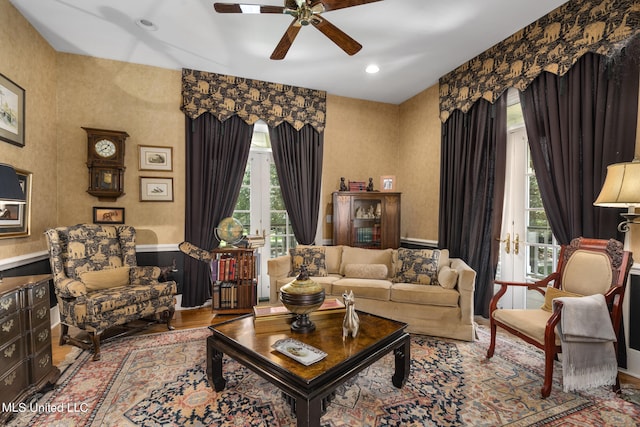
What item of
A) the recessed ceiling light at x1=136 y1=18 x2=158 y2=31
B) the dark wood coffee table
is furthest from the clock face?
the dark wood coffee table

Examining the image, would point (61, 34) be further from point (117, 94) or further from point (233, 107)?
point (233, 107)

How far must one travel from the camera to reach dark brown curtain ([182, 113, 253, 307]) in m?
4.04

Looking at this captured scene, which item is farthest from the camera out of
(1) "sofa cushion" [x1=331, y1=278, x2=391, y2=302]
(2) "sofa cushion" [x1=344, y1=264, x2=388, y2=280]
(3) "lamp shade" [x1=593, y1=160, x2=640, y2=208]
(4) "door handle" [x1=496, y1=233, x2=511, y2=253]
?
(2) "sofa cushion" [x1=344, y1=264, x2=388, y2=280]

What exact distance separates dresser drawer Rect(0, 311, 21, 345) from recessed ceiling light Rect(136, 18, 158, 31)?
2.78m

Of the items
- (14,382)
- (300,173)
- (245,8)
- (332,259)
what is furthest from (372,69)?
(14,382)

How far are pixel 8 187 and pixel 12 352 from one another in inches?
40.9

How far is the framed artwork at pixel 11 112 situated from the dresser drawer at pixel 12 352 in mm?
1846

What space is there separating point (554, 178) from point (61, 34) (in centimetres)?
528

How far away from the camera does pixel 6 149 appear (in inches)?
106

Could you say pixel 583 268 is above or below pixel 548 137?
below

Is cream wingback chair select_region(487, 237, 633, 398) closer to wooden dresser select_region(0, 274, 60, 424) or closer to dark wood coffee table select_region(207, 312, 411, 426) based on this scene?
dark wood coffee table select_region(207, 312, 411, 426)

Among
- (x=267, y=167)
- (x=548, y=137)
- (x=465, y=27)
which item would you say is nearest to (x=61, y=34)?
(x=267, y=167)

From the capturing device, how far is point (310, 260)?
3896mm

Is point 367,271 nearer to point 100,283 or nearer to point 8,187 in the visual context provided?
point 100,283
